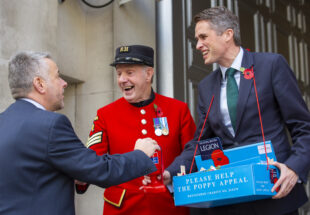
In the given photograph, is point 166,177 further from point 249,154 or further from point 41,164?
point 41,164

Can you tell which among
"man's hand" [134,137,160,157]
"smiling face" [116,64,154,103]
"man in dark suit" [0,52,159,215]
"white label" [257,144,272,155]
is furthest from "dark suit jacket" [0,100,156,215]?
"smiling face" [116,64,154,103]

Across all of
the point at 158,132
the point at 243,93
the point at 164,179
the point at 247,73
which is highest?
the point at 247,73

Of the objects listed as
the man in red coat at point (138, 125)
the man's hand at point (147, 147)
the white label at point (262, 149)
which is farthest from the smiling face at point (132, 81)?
the white label at point (262, 149)

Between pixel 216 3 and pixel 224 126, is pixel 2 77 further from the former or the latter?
pixel 216 3

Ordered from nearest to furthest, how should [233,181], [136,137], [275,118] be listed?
1. [233,181]
2. [275,118]
3. [136,137]

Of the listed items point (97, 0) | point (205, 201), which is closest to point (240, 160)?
point (205, 201)

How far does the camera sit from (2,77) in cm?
300

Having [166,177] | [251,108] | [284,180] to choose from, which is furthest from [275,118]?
[166,177]

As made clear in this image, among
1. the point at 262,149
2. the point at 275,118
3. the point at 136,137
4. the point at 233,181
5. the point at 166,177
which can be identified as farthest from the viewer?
the point at 136,137

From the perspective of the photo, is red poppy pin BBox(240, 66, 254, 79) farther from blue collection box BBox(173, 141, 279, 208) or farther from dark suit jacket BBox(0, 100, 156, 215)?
dark suit jacket BBox(0, 100, 156, 215)

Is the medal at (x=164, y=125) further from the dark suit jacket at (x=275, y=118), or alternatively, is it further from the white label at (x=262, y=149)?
the white label at (x=262, y=149)

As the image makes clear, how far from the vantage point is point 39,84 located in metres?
2.11

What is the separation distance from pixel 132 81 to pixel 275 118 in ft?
2.95

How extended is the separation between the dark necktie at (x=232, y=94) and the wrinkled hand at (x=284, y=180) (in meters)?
0.37
